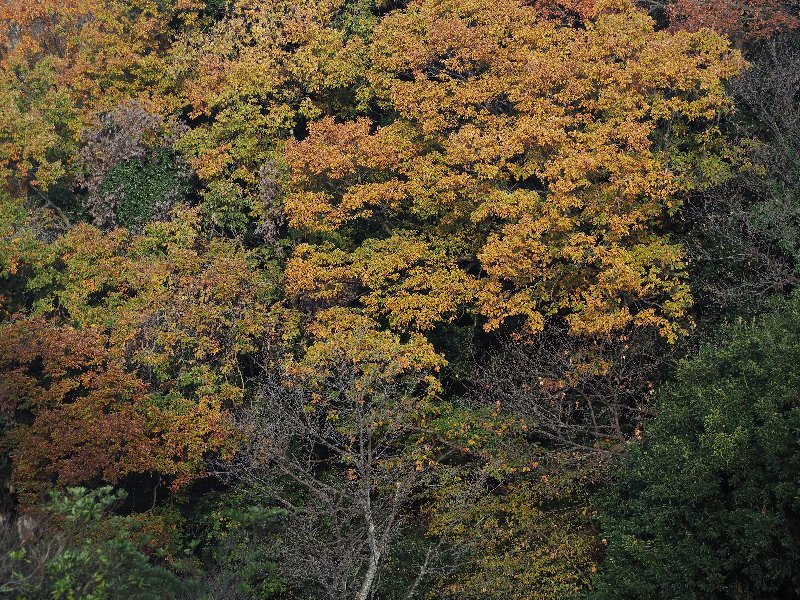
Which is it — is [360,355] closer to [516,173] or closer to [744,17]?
[516,173]

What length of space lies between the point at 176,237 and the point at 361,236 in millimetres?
5235

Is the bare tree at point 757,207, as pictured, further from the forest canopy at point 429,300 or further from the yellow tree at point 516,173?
the yellow tree at point 516,173

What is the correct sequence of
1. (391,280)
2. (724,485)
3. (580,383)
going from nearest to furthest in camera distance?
(724,485) → (580,383) → (391,280)

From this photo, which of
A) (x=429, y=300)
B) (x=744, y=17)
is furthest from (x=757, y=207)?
(x=429, y=300)

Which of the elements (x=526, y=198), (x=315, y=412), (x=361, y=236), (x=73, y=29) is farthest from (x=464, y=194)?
(x=73, y=29)

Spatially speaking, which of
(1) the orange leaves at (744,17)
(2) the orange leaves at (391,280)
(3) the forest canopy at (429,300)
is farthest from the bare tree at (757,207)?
(2) the orange leaves at (391,280)

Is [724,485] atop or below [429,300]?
below

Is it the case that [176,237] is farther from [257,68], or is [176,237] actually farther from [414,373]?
[414,373]

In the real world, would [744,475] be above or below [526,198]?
below

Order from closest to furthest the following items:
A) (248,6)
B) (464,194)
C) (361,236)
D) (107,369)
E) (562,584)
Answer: (562,584) → (107,369) → (464,194) → (361,236) → (248,6)

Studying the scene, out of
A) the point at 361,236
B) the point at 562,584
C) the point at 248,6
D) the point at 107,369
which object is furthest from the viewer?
the point at 248,6

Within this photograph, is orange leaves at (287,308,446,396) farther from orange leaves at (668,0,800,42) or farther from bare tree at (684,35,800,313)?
orange leaves at (668,0,800,42)

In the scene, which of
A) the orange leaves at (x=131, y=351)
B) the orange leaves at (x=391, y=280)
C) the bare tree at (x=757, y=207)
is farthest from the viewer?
the orange leaves at (x=391, y=280)

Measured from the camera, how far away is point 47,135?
31094mm
